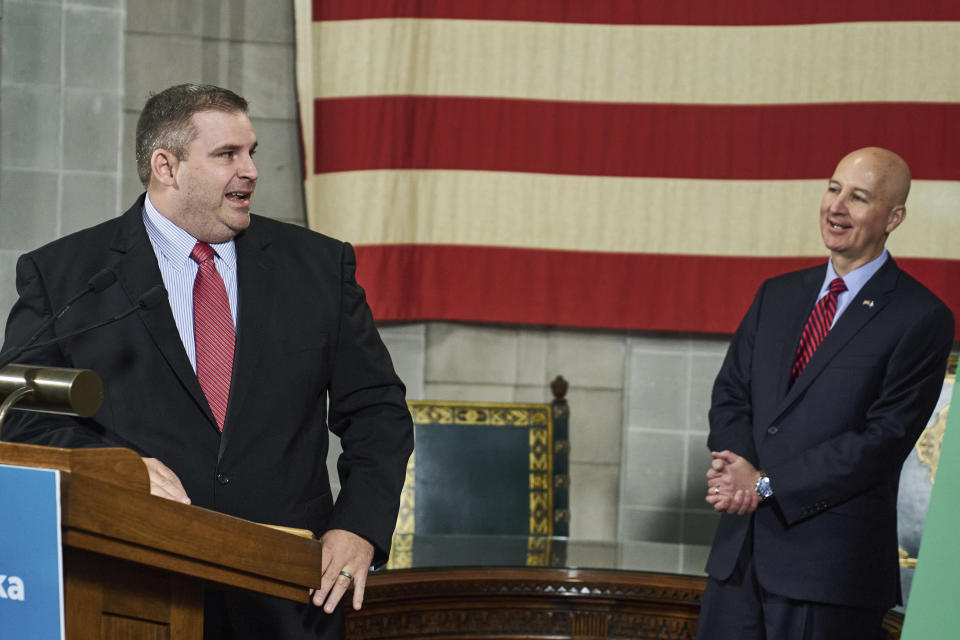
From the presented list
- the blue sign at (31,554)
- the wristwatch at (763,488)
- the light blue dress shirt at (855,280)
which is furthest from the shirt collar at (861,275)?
the blue sign at (31,554)

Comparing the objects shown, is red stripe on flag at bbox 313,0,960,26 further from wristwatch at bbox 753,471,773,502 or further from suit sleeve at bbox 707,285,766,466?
wristwatch at bbox 753,471,773,502

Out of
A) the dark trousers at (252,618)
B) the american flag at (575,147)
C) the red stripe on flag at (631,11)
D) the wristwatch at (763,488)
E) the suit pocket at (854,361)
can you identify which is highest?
the red stripe on flag at (631,11)

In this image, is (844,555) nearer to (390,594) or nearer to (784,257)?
(390,594)

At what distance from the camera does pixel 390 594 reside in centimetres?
294

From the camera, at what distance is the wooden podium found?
1.12 m

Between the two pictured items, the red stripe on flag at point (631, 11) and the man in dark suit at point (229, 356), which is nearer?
the man in dark suit at point (229, 356)

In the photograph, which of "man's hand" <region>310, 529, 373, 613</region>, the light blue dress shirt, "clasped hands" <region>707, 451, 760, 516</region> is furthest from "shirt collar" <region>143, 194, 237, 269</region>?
the light blue dress shirt

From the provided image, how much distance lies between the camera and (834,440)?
2422 millimetres

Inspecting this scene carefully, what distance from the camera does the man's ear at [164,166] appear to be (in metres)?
1.85

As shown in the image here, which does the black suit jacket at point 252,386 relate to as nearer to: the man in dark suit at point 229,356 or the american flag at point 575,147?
the man in dark suit at point 229,356

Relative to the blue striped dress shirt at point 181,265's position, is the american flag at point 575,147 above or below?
above

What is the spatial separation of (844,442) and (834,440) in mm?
24

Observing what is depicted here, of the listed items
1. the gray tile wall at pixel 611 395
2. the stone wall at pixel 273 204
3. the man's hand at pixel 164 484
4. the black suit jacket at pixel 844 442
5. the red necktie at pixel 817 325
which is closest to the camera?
the man's hand at pixel 164 484

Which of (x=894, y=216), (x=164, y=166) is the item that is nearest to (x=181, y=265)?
(x=164, y=166)
